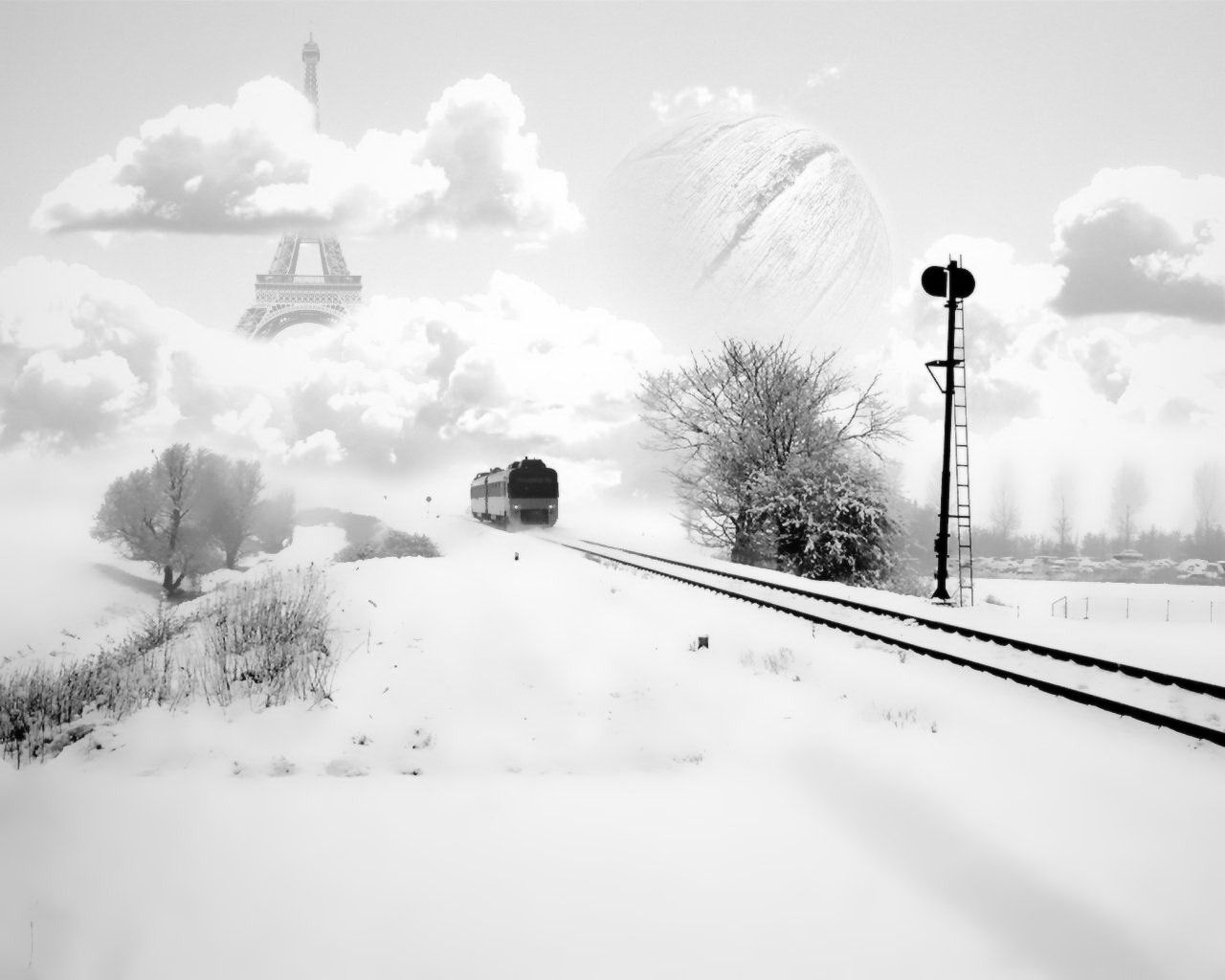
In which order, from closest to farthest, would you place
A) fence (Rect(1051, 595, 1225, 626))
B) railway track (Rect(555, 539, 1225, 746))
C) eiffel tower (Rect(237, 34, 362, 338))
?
railway track (Rect(555, 539, 1225, 746))
fence (Rect(1051, 595, 1225, 626))
eiffel tower (Rect(237, 34, 362, 338))

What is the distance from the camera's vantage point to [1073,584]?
181ft

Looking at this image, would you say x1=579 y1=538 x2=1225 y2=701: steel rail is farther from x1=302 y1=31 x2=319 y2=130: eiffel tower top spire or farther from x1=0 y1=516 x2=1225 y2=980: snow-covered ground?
x1=302 y1=31 x2=319 y2=130: eiffel tower top spire

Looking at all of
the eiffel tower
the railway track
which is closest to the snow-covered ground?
the railway track

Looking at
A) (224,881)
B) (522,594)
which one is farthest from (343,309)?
(224,881)

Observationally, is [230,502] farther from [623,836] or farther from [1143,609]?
[623,836]

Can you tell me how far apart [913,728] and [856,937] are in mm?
3370

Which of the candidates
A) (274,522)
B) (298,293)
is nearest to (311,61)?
(298,293)

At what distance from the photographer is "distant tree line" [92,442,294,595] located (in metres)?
51.8

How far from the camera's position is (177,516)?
51.6 m

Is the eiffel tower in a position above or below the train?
above

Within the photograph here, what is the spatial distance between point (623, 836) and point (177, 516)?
174 ft

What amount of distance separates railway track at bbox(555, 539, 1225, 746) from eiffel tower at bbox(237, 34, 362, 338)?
6559 centimetres

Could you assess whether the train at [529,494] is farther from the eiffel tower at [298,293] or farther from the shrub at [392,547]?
the eiffel tower at [298,293]

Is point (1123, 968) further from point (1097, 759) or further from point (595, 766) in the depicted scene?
point (595, 766)
